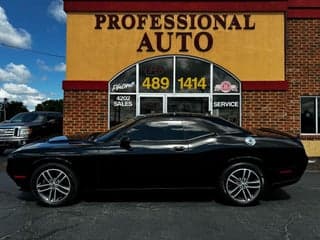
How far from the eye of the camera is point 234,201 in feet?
23.8

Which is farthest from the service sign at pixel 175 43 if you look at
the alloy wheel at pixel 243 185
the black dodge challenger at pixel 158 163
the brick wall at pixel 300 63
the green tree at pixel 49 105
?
the green tree at pixel 49 105

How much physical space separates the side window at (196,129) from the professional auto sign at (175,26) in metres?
6.31

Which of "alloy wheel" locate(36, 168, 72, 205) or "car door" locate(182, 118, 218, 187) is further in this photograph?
"car door" locate(182, 118, 218, 187)

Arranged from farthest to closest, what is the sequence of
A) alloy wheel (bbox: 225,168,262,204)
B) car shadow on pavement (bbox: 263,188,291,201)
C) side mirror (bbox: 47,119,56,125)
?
1. side mirror (bbox: 47,119,56,125)
2. car shadow on pavement (bbox: 263,188,291,201)
3. alloy wheel (bbox: 225,168,262,204)

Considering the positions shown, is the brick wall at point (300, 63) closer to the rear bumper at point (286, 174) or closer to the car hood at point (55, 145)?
the rear bumper at point (286, 174)

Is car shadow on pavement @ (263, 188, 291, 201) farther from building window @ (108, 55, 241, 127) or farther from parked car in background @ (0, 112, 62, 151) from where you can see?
parked car in background @ (0, 112, 62, 151)

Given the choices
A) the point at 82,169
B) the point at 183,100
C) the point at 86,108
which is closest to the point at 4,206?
the point at 82,169

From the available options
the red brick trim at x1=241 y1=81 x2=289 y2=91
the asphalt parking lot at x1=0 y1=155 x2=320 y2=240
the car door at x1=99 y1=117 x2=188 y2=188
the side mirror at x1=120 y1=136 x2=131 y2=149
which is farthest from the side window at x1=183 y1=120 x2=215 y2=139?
the red brick trim at x1=241 y1=81 x2=289 y2=91

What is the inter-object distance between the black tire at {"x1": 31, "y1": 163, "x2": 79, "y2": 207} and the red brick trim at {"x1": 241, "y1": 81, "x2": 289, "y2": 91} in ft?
25.0

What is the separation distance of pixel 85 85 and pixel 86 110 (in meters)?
0.73

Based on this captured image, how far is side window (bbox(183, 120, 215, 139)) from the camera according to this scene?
7484 millimetres

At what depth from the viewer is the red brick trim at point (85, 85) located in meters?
13.4

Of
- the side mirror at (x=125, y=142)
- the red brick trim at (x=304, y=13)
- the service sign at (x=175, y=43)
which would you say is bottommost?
the side mirror at (x=125, y=142)

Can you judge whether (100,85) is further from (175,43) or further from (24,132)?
(24,132)
